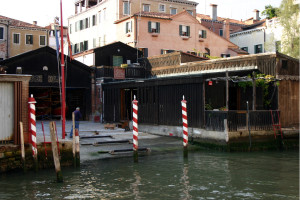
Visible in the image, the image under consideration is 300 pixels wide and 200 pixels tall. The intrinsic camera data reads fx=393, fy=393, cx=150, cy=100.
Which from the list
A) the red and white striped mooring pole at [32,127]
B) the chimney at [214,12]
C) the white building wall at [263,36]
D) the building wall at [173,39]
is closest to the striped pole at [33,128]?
the red and white striped mooring pole at [32,127]

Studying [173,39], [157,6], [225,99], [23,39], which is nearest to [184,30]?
[173,39]

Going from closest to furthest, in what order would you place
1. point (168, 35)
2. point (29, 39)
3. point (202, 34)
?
point (168, 35), point (202, 34), point (29, 39)

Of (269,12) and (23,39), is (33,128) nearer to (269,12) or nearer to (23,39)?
(23,39)

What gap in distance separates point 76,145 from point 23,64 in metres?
17.5

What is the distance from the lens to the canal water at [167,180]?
11398mm

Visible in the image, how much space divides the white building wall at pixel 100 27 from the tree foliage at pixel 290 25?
751 inches

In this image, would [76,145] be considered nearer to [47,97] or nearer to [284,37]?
[47,97]

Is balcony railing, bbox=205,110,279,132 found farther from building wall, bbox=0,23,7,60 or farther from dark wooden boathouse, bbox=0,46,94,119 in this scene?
building wall, bbox=0,23,7,60

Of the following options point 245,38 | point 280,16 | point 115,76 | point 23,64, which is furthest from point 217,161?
point 245,38

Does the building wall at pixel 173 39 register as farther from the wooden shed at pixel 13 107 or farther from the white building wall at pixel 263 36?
the wooden shed at pixel 13 107

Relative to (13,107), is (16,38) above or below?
above

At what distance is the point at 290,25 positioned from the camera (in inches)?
1630

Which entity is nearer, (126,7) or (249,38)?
(126,7)

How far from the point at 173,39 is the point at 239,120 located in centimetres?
2580
